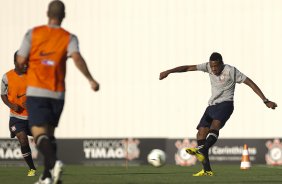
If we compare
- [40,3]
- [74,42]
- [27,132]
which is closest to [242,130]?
[40,3]

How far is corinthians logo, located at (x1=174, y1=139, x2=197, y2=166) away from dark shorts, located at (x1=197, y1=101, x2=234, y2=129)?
9.21 m

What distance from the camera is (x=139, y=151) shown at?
24.6m

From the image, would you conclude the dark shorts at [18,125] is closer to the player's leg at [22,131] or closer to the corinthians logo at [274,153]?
the player's leg at [22,131]

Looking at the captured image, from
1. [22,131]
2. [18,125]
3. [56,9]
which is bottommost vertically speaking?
[22,131]

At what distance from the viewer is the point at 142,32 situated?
3136cm

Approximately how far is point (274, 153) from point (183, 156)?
2.60 meters

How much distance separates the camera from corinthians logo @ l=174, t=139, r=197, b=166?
79.8ft

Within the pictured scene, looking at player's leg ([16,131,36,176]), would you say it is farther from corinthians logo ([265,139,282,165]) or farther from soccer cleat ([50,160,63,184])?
corinthians logo ([265,139,282,165])

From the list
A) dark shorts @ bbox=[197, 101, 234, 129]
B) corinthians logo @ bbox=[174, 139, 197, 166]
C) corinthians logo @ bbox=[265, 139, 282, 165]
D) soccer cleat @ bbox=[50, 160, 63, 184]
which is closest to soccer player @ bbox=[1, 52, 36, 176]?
dark shorts @ bbox=[197, 101, 234, 129]

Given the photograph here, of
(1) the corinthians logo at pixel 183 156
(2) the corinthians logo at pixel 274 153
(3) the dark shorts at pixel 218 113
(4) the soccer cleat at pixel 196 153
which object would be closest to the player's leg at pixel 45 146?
(4) the soccer cleat at pixel 196 153

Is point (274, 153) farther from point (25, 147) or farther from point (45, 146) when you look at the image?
point (45, 146)

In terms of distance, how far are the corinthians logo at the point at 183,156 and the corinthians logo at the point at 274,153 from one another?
2098mm

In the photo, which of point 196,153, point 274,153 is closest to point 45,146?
point 196,153

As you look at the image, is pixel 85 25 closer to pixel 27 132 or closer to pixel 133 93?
pixel 133 93
